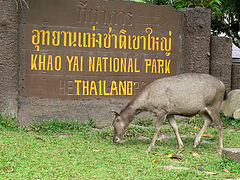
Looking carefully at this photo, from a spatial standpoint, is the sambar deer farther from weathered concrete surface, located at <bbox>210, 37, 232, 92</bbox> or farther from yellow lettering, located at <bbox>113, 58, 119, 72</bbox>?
weathered concrete surface, located at <bbox>210, 37, 232, 92</bbox>

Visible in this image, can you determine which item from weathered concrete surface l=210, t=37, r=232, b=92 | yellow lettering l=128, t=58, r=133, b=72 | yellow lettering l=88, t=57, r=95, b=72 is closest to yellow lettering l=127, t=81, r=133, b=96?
yellow lettering l=128, t=58, r=133, b=72

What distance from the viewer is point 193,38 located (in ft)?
30.5

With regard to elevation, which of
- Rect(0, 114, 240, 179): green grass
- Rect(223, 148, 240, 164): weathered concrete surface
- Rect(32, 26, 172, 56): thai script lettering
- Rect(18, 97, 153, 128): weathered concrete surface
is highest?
Rect(32, 26, 172, 56): thai script lettering

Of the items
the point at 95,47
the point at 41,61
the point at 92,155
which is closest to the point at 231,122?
the point at 95,47

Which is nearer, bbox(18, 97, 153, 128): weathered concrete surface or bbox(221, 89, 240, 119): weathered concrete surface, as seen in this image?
bbox(18, 97, 153, 128): weathered concrete surface

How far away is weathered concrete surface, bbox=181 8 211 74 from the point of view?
9281 mm

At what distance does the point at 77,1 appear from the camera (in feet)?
27.1

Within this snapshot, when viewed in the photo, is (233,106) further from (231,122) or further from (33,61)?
(33,61)

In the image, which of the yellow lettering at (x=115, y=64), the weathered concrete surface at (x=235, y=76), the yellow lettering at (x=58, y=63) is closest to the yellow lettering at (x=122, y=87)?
the yellow lettering at (x=115, y=64)

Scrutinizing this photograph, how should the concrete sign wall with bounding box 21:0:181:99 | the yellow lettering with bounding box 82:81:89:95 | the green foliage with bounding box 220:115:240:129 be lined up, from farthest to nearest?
the green foliage with bounding box 220:115:240:129, the yellow lettering with bounding box 82:81:89:95, the concrete sign wall with bounding box 21:0:181:99

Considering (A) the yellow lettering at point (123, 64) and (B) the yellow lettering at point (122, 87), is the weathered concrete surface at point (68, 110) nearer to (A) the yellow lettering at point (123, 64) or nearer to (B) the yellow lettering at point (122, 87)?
(B) the yellow lettering at point (122, 87)

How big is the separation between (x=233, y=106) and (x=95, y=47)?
380cm

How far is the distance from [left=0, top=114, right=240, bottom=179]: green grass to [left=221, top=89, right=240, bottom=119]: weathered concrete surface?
1.10 m

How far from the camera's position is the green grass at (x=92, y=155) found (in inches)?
187
